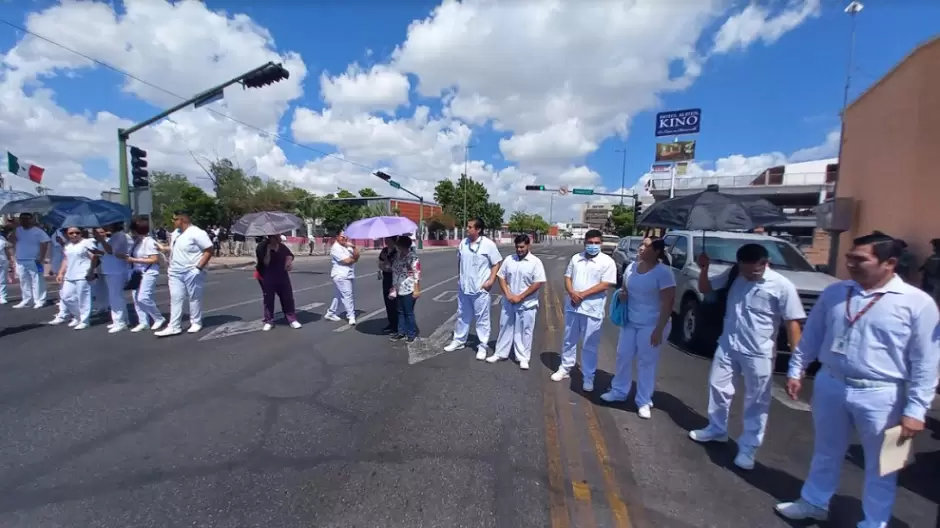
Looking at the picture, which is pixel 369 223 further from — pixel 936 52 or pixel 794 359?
pixel 936 52

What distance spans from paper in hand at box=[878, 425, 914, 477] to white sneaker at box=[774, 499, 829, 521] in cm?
55

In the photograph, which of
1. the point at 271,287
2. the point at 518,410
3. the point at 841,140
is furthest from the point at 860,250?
the point at 841,140

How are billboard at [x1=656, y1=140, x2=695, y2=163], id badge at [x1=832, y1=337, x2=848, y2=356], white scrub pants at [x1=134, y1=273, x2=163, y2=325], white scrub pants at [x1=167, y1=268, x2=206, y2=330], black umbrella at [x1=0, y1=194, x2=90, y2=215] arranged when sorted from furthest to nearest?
billboard at [x1=656, y1=140, x2=695, y2=163]
black umbrella at [x1=0, y1=194, x2=90, y2=215]
white scrub pants at [x1=134, y1=273, x2=163, y2=325]
white scrub pants at [x1=167, y1=268, x2=206, y2=330]
id badge at [x1=832, y1=337, x2=848, y2=356]

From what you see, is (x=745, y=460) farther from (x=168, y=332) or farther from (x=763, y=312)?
(x=168, y=332)

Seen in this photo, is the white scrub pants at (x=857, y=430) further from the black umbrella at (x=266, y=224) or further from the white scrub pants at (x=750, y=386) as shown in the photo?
the black umbrella at (x=266, y=224)

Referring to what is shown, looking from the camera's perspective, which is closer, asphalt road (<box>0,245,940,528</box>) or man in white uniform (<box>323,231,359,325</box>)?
asphalt road (<box>0,245,940,528</box>)

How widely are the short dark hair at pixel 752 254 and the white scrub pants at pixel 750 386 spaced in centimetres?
72

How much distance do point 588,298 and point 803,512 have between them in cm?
266

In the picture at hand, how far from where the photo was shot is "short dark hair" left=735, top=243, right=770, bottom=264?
3533mm

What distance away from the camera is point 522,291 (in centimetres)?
583

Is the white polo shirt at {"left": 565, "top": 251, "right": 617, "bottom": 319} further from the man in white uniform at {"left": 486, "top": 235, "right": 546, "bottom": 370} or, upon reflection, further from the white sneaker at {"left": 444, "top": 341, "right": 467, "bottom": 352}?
the white sneaker at {"left": 444, "top": 341, "right": 467, "bottom": 352}

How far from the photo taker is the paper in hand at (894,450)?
248 centimetres

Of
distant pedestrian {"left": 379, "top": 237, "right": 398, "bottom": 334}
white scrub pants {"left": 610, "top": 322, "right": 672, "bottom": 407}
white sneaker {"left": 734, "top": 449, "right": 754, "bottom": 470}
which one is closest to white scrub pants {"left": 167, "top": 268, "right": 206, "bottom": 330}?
distant pedestrian {"left": 379, "top": 237, "right": 398, "bottom": 334}

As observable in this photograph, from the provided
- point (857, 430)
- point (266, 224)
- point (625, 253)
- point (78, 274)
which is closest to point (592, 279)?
point (857, 430)
